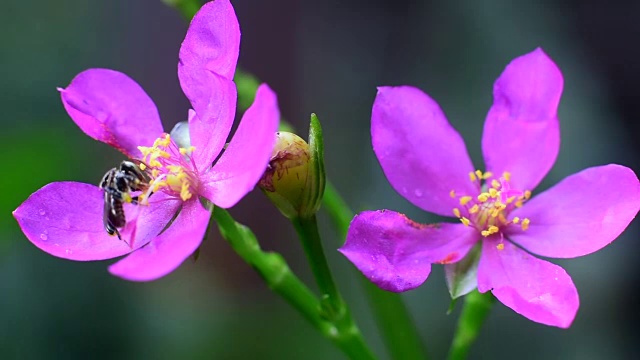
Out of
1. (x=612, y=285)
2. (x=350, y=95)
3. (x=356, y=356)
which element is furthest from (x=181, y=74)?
(x=350, y=95)

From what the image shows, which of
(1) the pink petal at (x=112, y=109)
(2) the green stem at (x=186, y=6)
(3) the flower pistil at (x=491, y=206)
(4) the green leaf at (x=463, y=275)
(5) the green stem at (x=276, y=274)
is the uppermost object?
(2) the green stem at (x=186, y=6)

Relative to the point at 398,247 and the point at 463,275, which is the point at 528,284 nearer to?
the point at 463,275

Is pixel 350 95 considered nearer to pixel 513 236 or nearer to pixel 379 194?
pixel 379 194

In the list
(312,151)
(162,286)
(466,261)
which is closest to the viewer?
(312,151)

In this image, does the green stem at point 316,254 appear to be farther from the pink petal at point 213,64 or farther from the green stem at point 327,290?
the pink petal at point 213,64

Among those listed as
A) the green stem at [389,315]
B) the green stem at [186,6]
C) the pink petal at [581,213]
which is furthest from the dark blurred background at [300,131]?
the pink petal at [581,213]

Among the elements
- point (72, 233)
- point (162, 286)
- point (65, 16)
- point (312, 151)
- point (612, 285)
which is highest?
point (312, 151)
